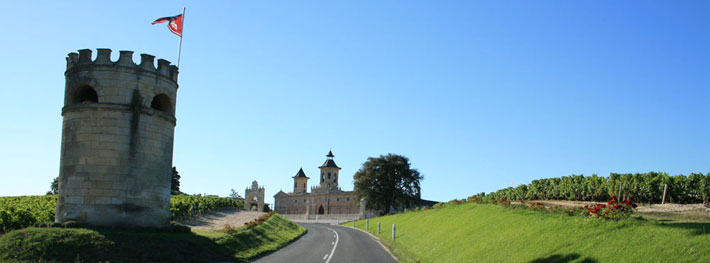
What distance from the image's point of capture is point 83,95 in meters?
22.7

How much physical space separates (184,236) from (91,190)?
389 cm

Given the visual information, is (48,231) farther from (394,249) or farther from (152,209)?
(394,249)

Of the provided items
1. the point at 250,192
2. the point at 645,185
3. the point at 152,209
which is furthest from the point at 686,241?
the point at 250,192

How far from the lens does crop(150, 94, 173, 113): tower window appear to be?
23.0 m

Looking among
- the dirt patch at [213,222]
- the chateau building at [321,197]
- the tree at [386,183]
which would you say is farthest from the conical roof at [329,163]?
the dirt patch at [213,222]

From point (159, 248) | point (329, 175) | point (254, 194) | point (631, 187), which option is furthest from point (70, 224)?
point (329, 175)

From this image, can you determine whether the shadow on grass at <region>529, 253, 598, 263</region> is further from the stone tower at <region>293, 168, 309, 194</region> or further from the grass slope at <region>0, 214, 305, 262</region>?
the stone tower at <region>293, 168, 309, 194</region>

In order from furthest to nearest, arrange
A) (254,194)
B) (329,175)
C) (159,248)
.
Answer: (329,175) < (254,194) < (159,248)

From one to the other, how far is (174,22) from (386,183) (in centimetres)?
5974

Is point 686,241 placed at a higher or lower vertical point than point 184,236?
higher

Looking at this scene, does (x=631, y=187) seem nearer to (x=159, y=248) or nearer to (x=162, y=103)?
(x=159, y=248)

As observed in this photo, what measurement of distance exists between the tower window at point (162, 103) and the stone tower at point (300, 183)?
120 metres

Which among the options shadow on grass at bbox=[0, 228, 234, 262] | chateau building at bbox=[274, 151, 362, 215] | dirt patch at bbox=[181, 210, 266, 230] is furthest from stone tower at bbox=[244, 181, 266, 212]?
shadow on grass at bbox=[0, 228, 234, 262]

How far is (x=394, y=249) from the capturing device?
27422mm
